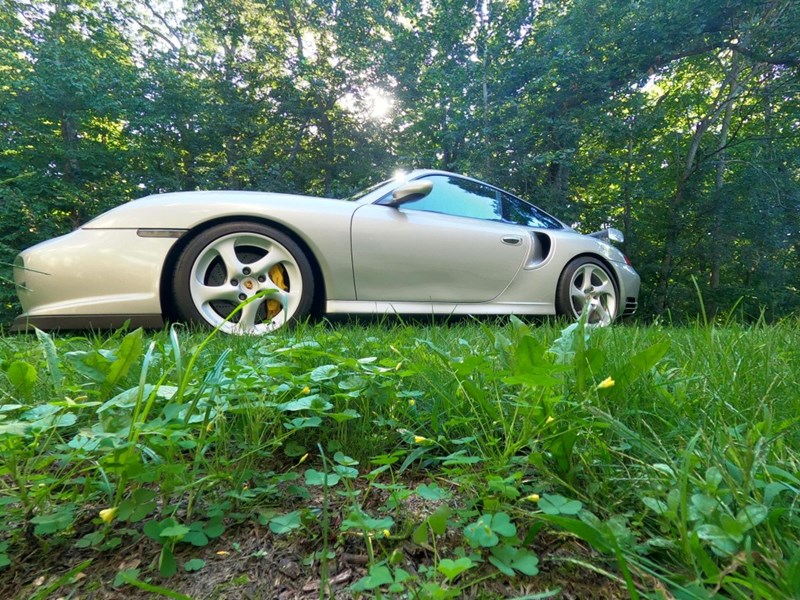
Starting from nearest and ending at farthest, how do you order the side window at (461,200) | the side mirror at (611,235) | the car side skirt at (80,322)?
the car side skirt at (80,322)
the side window at (461,200)
the side mirror at (611,235)

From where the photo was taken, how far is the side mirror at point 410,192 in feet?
8.91

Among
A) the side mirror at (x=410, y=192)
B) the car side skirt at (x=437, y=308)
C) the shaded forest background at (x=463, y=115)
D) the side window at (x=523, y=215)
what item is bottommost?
the car side skirt at (x=437, y=308)

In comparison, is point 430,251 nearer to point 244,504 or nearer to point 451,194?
point 451,194

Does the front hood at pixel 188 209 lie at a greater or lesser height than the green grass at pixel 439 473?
greater

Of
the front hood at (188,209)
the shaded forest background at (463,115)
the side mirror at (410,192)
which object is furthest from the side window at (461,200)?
the shaded forest background at (463,115)

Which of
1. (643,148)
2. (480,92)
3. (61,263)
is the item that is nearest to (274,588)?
(61,263)

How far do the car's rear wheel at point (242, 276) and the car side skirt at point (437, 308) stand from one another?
0.27 meters

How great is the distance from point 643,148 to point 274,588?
383 inches

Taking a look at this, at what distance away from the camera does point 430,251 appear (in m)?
2.90

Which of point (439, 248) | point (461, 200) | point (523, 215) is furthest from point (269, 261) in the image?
point (523, 215)

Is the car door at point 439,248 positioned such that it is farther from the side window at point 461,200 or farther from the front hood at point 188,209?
the front hood at point 188,209

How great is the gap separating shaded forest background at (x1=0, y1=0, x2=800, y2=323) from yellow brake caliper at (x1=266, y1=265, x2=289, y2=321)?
518cm

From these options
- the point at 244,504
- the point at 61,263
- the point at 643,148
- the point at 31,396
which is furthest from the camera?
the point at 643,148

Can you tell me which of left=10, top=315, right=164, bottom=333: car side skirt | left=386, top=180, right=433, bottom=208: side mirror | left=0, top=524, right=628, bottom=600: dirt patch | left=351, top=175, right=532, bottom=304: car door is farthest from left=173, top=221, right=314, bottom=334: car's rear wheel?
left=0, top=524, right=628, bottom=600: dirt patch
